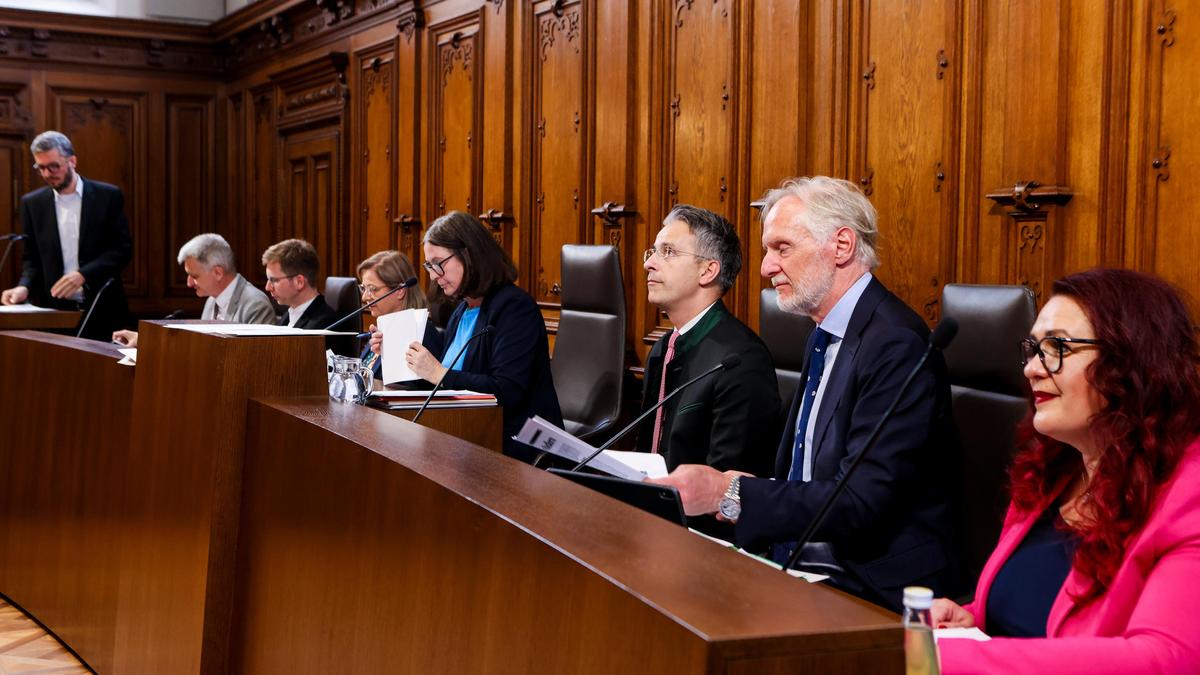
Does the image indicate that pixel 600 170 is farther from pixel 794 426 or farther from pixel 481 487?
pixel 481 487

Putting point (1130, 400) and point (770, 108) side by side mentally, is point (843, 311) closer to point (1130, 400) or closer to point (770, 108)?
point (1130, 400)

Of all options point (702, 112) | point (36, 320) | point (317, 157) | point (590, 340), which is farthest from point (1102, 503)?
point (317, 157)

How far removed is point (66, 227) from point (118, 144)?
2491 mm

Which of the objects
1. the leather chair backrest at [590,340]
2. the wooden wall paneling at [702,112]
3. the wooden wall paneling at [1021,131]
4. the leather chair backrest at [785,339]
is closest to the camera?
the leather chair backrest at [785,339]

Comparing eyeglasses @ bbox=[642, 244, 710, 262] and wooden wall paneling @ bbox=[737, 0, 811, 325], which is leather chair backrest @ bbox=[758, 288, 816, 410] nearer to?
eyeglasses @ bbox=[642, 244, 710, 262]

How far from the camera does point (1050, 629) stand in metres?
1.57

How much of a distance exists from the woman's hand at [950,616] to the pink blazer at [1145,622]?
292 millimetres

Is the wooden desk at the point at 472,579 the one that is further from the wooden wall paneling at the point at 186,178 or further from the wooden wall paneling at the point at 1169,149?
the wooden wall paneling at the point at 186,178

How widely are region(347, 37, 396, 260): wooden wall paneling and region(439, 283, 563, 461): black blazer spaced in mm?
3404

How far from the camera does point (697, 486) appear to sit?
6.92 ft

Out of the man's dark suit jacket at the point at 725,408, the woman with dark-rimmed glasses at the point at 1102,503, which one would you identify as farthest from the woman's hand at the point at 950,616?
the man's dark suit jacket at the point at 725,408

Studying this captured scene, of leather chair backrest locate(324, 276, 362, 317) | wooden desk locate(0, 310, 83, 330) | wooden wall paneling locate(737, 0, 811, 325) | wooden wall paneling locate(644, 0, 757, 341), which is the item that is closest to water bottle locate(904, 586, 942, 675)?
wooden wall paneling locate(737, 0, 811, 325)

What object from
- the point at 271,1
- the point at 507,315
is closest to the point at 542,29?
the point at 507,315

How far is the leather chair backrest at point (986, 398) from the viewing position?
7.30ft
